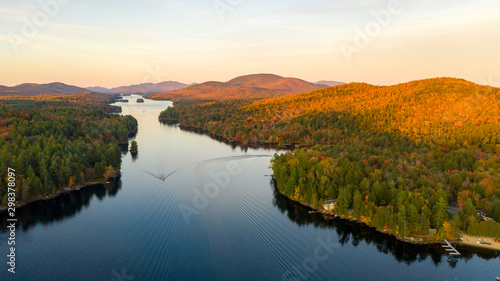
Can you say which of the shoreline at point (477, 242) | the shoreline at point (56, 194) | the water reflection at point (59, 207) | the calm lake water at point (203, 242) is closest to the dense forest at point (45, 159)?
the shoreline at point (56, 194)

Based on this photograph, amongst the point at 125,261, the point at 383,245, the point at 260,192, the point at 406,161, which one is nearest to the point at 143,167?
the point at 260,192

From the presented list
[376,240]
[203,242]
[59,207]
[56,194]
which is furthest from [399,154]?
[56,194]

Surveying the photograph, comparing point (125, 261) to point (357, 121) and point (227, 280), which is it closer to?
point (227, 280)

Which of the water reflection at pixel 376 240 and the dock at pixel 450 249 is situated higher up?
A: the dock at pixel 450 249

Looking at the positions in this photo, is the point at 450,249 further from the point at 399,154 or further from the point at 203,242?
the point at 399,154

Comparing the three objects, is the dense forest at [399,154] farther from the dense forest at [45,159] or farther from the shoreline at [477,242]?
the dense forest at [45,159]

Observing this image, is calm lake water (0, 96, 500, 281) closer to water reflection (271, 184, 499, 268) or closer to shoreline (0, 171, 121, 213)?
water reflection (271, 184, 499, 268)

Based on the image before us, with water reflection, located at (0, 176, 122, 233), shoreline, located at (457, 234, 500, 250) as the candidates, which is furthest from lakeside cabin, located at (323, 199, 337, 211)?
water reflection, located at (0, 176, 122, 233)
